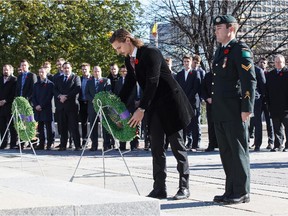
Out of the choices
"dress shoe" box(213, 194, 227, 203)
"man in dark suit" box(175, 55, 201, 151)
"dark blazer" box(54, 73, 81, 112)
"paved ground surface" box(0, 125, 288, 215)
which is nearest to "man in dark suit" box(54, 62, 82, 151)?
"dark blazer" box(54, 73, 81, 112)

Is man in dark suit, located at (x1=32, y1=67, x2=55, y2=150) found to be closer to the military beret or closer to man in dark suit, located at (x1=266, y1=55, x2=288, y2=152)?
man in dark suit, located at (x1=266, y1=55, x2=288, y2=152)

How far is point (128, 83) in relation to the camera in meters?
8.70

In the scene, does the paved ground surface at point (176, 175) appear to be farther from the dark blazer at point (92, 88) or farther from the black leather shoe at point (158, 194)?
the dark blazer at point (92, 88)

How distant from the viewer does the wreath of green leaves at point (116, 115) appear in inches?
331

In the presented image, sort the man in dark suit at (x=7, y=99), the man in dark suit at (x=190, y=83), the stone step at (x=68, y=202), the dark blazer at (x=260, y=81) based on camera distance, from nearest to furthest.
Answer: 1. the stone step at (x=68, y=202)
2. the dark blazer at (x=260, y=81)
3. the man in dark suit at (x=190, y=83)
4. the man in dark suit at (x=7, y=99)

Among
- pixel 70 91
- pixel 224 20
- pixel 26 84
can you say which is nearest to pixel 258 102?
pixel 70 91

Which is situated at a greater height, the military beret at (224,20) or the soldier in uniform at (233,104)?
the military beret at (224,20)

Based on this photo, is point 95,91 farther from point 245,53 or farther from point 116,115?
point 245,53

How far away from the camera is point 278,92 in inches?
645

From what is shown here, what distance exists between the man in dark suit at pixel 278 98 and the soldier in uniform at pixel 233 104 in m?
8.30

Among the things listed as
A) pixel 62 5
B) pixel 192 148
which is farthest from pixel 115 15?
pixel 192 148

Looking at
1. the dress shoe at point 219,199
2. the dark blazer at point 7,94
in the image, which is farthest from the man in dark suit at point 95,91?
the dress shoe at point 219,199

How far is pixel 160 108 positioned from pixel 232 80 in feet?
2.96

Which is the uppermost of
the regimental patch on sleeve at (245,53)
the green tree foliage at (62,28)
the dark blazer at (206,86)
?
the green tree foliage at (62,28)
